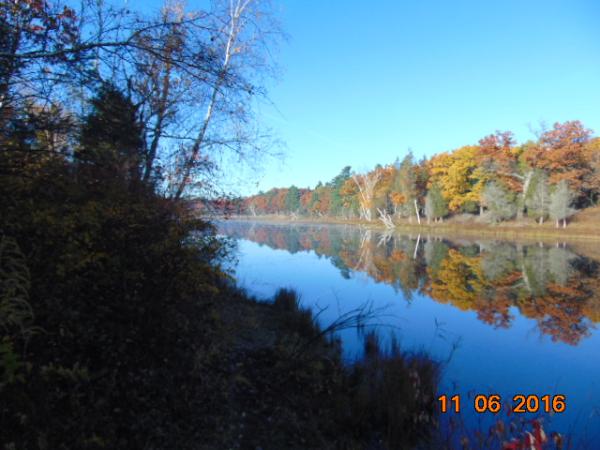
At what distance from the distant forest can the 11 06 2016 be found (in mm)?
31437

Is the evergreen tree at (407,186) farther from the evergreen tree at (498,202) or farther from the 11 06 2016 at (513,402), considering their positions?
the 11 06 2016 at (513,402)

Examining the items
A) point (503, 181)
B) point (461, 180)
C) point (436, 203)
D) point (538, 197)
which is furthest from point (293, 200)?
point (538, 197)

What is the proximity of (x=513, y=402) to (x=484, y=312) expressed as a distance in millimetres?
4532

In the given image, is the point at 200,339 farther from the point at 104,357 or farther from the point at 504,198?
the point at 504,198

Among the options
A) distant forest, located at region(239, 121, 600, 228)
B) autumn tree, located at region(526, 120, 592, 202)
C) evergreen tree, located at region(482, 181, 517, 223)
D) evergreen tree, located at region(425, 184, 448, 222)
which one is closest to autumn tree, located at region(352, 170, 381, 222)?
distant forest, located at region(239, 121, 600, 228)

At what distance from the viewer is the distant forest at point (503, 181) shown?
36438 mm

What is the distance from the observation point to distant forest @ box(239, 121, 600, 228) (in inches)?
1435

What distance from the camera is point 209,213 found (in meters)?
7.44

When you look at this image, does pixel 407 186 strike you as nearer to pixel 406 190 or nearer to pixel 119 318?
pixel 406 190

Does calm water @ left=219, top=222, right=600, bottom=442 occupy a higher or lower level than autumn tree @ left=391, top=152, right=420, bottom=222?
lower

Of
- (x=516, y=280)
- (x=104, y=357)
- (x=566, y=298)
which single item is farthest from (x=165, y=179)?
(x=516, y=280)

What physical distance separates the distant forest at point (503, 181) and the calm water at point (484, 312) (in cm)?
2183

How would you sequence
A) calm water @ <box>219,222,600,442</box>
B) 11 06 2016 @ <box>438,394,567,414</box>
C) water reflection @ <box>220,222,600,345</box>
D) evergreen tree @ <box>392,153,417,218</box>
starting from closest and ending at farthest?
11 06 2016 @ <box>438,394,567,414</box> < calm water @ <box>219,222,600,442</box> < water reflection @ <box>220,222,600,345</box> < evergreen tree @ <box>392,153,417,218</box>

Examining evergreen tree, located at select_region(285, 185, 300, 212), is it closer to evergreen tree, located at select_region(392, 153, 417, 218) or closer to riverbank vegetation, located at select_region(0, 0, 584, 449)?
evergreen tree, located at select_region(392, 153, 417, 218)
